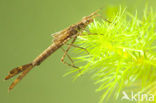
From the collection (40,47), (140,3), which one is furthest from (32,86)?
(140,3)

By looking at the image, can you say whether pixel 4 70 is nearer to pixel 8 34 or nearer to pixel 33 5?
pixel 8 34

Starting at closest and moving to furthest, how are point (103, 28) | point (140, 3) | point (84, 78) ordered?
point (103, 28) → point (140, 3) → point (84, 78)

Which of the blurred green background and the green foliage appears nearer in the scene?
the green foliage

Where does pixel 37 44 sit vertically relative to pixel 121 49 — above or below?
above

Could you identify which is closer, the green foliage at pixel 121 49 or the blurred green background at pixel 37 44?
the green foliage at pixel 121 49

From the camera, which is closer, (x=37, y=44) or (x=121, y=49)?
(x=121, y=49)

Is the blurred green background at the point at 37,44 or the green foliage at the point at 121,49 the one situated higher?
the blurred green background at the point at 37,44

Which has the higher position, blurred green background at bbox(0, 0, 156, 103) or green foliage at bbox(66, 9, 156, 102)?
blurred green background at bbox(0, 0, 156, 103)

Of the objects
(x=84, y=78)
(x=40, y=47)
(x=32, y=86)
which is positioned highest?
(x=40, y=47)
